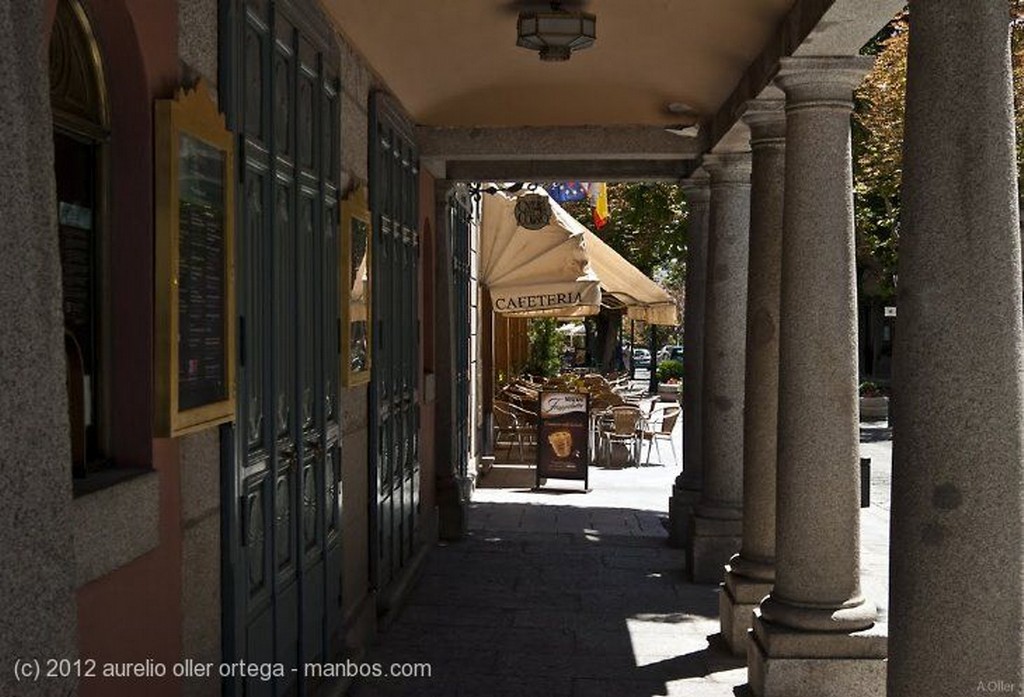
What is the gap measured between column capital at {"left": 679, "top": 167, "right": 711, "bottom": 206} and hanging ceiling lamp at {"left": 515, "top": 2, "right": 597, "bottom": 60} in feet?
15.4

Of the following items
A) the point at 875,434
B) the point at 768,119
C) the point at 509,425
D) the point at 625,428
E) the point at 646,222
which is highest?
the point at 646,222

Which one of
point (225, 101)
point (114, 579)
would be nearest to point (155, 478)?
point (114, 579)

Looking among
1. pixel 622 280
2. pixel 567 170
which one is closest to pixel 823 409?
pixel 567 170

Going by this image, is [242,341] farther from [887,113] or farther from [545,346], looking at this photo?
[545,346]

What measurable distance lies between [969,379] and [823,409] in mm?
2385

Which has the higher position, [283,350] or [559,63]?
[559,63]

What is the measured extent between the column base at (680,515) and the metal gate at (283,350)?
527cm

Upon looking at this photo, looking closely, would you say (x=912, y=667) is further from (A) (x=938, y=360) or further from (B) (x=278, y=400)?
(B) (x=278, y=400)

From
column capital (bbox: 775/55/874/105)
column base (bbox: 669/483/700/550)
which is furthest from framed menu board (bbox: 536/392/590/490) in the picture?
column capital (bbox: 775/55/874/105)

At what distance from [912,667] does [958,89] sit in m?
1.77

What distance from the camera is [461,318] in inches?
564

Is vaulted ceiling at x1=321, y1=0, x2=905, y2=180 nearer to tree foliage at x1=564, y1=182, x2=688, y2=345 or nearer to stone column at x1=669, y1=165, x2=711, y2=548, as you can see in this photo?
stone column at x1=669, y1=165, x2=711, y2=548

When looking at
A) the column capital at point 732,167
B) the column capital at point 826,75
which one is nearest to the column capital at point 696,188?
the column capital at point 732,167

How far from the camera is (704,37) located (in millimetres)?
7469
